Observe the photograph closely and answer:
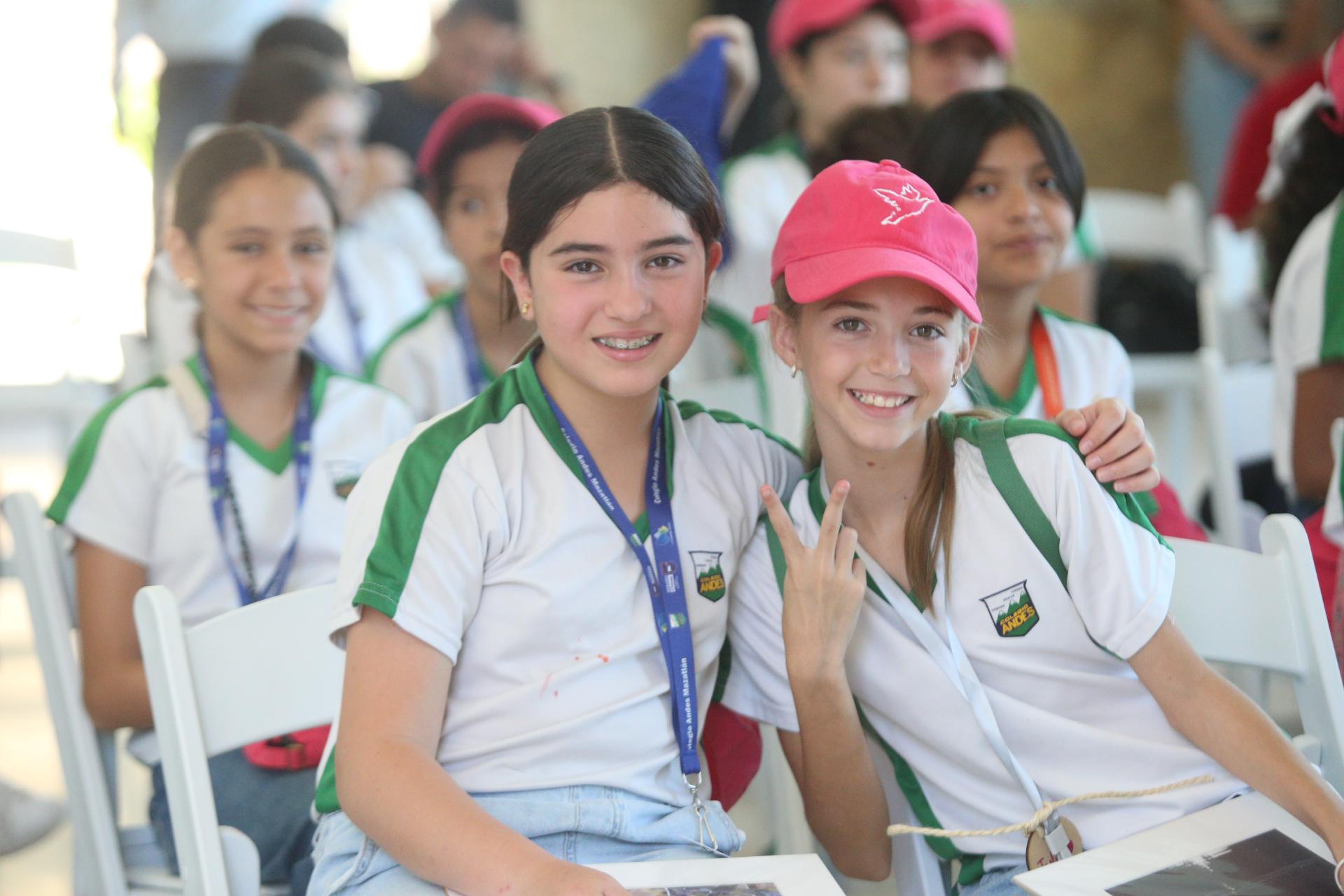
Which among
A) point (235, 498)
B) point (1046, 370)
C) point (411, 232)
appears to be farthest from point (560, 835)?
point (411, 232)

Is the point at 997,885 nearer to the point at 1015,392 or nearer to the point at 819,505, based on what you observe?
the point at 819,505

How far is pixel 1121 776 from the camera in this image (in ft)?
4.65

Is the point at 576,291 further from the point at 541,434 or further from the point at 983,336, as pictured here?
the point at 983,336

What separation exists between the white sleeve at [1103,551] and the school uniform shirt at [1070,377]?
53 cm

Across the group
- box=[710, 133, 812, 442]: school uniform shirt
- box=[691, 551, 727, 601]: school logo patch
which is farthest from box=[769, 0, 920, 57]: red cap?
box=[691, 551, 727, 601]: school logo patch

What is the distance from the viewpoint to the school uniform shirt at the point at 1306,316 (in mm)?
2010

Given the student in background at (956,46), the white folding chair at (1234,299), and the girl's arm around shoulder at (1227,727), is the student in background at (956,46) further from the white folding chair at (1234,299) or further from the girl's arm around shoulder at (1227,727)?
the girl's arm around shoulder at (1227,727)

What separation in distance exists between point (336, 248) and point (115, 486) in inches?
39.4

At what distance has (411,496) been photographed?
1.37 m

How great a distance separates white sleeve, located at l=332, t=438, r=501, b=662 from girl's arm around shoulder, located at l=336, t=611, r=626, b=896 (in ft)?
0.09

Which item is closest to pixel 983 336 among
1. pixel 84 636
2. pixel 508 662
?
pixel 508 662

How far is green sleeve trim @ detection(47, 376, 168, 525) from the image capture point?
71.6 inches

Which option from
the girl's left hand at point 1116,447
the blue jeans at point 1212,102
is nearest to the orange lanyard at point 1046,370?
the girl's left hand at point 1116,447

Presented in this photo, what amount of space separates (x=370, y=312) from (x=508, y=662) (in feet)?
5.73
